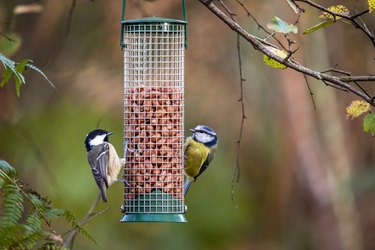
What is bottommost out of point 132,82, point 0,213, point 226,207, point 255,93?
point 0,213

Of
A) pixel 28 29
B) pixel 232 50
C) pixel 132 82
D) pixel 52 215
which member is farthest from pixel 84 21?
pixel 52 215

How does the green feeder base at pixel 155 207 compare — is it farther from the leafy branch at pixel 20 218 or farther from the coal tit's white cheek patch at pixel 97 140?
the leafy branch at pixel 20 218

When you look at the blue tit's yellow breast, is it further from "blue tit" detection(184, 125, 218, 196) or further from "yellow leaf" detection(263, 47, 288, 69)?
"yellow leaf" detection(263, 47, 288, 69)

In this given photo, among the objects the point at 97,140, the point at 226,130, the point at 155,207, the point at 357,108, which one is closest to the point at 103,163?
the point at 97,140

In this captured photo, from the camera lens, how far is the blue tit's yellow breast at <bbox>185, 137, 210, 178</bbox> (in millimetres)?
5801

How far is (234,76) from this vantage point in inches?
418

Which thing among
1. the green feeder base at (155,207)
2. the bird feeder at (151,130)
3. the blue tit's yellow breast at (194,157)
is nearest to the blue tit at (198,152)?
the blue tit's yellow breast at (194,157)

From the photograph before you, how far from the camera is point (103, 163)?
5629mm

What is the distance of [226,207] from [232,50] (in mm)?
2210

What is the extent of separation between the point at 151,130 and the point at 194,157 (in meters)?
0.47

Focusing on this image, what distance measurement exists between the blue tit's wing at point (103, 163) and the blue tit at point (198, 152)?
57 centimetres

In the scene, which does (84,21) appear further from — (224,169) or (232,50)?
(224,169)

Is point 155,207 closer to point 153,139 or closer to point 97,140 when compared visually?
point 153,139

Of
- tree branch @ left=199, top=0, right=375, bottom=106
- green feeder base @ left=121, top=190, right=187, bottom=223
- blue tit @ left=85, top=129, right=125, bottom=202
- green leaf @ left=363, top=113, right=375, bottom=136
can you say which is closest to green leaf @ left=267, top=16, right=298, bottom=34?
tree branch @ left=199, top=0, right=375, bottom=106
